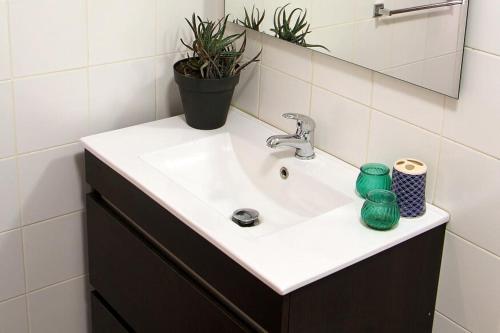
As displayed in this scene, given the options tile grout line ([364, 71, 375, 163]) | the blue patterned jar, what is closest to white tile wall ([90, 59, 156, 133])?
tile grout line ([364, 71, 375, 163])

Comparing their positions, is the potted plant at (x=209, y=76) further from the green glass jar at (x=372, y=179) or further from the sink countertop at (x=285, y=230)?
the green glass jar at (x=372, y=179)

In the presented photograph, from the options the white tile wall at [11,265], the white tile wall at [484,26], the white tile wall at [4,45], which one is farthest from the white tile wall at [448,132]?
the white tile wall at [11,265]

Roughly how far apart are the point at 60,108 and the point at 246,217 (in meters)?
0.54

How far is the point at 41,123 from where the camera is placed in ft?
6.27

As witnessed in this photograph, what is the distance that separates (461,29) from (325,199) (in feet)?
1.57

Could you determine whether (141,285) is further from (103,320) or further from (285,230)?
(285,230)

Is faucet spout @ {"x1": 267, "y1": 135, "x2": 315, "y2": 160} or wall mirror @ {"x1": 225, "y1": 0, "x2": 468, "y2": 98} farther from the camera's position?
faucet spout @ {"x1": 267, "y1": 135, "x2": 315, "y2": 160}

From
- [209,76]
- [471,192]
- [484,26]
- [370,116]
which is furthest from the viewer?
[209,76]

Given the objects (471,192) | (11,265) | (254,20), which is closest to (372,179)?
(471,192)

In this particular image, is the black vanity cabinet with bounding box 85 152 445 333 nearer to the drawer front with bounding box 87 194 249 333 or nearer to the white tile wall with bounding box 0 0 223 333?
the drawer front with bounding box 87 194 249 333

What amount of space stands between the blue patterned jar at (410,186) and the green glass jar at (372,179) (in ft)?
0.09

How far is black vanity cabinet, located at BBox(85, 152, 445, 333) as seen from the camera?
4.76 ft

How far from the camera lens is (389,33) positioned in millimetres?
1633

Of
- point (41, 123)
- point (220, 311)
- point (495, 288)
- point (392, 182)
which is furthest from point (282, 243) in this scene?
point (41, 123)
